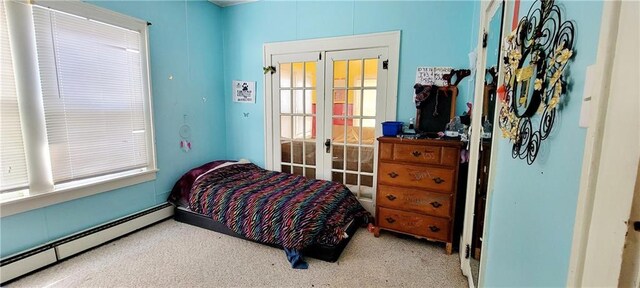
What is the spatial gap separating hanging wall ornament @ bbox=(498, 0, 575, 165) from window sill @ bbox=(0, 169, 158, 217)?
313 centimetres

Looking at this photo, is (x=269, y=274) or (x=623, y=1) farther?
(x=269, y=274)

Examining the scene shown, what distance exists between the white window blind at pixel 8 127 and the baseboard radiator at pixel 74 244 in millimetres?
524

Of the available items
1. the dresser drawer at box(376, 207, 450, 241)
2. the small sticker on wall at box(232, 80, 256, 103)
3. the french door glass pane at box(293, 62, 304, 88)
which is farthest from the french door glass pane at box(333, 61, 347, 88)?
the dresser drawer at box(376, 207, 450, 241)

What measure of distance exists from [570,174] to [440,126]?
86.2 inches

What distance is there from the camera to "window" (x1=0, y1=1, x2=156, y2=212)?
1987 millimetres

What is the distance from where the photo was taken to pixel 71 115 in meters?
2.26

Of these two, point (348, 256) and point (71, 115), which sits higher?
point (71, 115)

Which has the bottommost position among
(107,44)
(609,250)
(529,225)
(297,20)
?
(529,225)

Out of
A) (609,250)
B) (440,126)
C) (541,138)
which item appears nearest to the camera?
(609,250)

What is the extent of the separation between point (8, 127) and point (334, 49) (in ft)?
9.31

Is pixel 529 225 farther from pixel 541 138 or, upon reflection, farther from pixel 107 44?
pixel 107 44

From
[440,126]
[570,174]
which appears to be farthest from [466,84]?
[570,174]

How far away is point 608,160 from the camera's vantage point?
1.59 feet

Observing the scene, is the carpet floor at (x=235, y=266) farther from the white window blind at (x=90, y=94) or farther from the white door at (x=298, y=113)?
the white door at (x=298, y=113)
